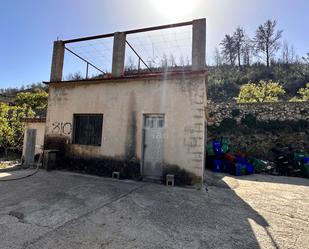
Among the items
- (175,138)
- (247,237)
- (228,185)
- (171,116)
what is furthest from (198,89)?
(247,237)

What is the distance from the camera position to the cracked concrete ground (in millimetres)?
3043

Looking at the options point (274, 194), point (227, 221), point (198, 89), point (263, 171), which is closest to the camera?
point (227, 221)

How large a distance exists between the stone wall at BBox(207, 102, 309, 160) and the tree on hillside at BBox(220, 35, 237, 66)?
94.6 ft

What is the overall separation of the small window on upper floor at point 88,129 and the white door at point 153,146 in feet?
6.40

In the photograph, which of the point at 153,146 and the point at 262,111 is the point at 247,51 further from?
the point at 153,146

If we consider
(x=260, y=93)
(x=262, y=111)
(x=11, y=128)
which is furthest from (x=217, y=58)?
(x=11, y=128)

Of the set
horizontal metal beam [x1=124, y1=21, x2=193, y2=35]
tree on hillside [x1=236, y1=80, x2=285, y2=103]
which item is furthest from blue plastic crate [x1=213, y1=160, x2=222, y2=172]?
tree on hillside [x1=236, y1=80, x2=285, y2=103]

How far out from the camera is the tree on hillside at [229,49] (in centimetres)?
3852

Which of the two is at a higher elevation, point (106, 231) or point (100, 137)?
point (100, 137)

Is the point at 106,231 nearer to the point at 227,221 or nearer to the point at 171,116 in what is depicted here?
the point at 227,221

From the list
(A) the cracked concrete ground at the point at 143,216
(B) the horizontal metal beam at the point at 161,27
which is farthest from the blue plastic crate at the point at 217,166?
(B) the horizontal metal beam at the point at 161,27

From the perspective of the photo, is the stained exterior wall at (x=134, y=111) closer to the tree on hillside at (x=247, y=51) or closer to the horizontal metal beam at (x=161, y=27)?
the horizontal metal beam at (x=161, y=27)

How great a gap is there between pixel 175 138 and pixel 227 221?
122 inches

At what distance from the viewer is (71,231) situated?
3.22 metres
